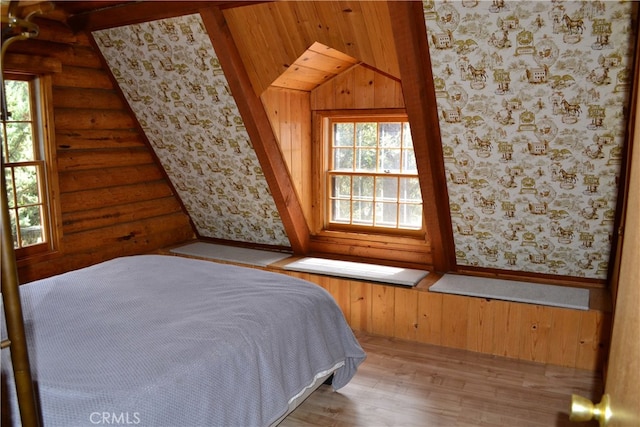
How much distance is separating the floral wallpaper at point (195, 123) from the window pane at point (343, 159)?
0.71 metres

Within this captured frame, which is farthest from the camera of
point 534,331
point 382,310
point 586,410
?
point 382,310

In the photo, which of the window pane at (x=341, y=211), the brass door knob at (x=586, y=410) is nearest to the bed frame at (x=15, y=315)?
the brass door knob at (x=586, y=410)

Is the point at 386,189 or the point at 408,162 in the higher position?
the point at 408,162

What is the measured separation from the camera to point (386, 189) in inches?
179

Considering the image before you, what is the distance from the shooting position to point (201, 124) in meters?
4.34

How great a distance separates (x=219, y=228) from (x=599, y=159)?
11.7 ft

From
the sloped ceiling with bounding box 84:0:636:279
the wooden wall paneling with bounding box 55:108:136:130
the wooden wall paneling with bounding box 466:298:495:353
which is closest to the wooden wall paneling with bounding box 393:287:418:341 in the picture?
the wooden wall paneling with bounding box 466:298:495:353

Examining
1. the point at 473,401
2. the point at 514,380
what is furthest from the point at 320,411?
the point at 514,380

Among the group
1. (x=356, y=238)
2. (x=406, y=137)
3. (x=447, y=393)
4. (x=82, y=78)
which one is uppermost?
(x=82, y=78)

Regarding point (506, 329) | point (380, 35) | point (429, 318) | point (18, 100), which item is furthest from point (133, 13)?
point (506, 329)

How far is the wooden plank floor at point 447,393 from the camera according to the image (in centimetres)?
292

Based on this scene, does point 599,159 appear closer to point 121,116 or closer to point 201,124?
point 201,124

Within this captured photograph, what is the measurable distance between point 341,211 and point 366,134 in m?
0.78

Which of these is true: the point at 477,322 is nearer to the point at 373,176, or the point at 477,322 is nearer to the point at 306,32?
the point at 373,176
